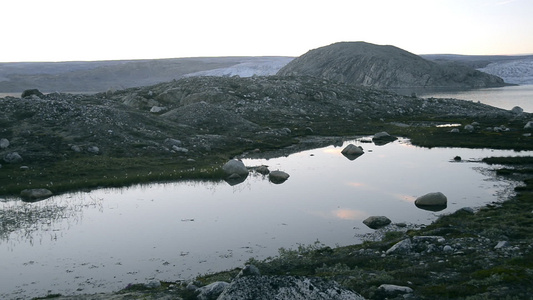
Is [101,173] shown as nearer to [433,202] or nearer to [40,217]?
[40,217]

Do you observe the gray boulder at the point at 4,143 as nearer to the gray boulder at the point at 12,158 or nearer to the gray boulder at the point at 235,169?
the gray boulder at the point at 12,158

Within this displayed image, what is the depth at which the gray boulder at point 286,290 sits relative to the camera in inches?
349

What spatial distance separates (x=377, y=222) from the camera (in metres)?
23.5

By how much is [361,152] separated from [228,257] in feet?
98.0

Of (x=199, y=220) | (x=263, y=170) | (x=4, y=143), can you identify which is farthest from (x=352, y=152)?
(x=4, y=143)

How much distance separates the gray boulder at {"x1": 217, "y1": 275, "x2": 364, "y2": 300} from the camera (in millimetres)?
8859

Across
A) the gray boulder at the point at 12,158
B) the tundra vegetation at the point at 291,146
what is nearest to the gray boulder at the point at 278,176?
the tundra vegetation at the point at 291,146

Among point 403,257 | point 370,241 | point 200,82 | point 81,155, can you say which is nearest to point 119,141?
point 81,155

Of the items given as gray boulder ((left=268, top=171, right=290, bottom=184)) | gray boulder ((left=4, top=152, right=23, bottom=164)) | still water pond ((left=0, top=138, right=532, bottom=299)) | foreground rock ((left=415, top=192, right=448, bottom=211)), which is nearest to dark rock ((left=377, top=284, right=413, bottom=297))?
still water pond ((left=0, top=138, right=532, bottom=299))

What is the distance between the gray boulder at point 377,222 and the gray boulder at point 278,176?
12.0 metres

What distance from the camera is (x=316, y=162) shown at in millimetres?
42625

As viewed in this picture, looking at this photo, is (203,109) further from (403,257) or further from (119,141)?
(403,257)

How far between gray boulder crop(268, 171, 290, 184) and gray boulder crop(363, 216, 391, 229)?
11982 millimetres

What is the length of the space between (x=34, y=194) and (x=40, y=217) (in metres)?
5.04
